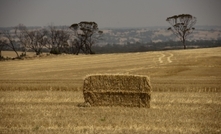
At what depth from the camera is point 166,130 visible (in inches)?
492

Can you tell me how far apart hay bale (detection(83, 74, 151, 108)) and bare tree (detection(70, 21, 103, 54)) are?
90007mm

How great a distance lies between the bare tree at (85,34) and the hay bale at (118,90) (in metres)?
90.0

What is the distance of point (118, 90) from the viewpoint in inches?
683

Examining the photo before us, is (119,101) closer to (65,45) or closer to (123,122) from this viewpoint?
(123,122)

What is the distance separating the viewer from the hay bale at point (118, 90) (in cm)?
1727

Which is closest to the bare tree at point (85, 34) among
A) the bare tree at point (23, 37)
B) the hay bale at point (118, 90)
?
the bare tree at point (23, 37)

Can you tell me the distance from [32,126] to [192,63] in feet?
99.0

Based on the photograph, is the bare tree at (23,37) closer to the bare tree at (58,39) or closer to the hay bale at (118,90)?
the bare tree at (58,39)

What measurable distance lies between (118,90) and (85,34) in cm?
9223

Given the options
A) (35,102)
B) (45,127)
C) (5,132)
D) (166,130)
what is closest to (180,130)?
(166,130)

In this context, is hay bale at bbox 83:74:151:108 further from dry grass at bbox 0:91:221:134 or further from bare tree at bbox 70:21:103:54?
bare tree at bbox 70:21:103:54

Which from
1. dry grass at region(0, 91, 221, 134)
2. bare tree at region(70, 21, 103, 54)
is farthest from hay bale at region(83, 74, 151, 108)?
bare tree at region(70, 21, 103, 54)

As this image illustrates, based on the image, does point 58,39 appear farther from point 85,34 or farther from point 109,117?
point 109,117

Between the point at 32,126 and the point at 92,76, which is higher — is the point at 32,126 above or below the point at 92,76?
below
